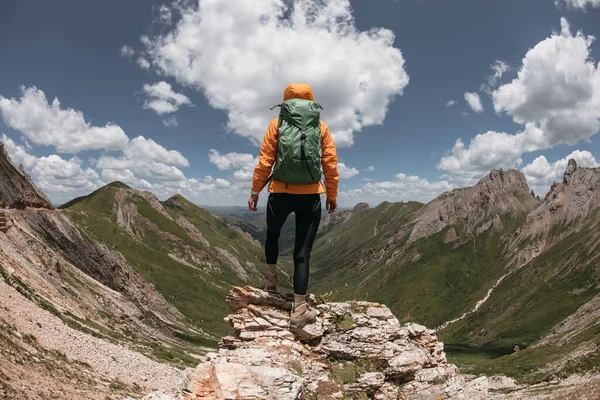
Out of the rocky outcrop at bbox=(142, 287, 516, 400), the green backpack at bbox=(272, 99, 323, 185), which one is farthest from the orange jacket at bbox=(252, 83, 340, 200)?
the rocky outcrop at bbox=(142, 287, 516, 400)

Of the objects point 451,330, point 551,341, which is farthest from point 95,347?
point 451,330

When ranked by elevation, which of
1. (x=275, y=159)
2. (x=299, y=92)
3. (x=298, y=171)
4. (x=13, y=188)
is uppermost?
(x=13, y=188)

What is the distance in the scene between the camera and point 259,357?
37.9 ft

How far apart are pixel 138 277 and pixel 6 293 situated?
8910cm

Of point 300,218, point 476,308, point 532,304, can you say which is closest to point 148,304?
point 300,218

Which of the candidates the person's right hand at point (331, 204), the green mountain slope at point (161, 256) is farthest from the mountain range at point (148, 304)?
the person's right hand at point (331, 204)

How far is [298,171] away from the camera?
10.9m

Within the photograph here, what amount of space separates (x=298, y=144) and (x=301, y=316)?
20.6 ft

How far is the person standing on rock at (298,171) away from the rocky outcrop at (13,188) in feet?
260

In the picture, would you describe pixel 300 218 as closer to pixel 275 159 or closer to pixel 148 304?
pixel 275 159

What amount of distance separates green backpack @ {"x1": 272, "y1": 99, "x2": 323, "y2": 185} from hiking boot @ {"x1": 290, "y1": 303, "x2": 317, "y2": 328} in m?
4.73

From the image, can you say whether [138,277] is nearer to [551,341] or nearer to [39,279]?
[39,279]

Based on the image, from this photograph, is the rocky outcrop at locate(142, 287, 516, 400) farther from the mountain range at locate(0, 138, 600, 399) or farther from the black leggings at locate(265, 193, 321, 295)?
the black leggings at locate(265, 193, 321, 295)

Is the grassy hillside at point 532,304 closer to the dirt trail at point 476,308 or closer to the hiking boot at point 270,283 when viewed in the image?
the dirt trail at point 476,308
